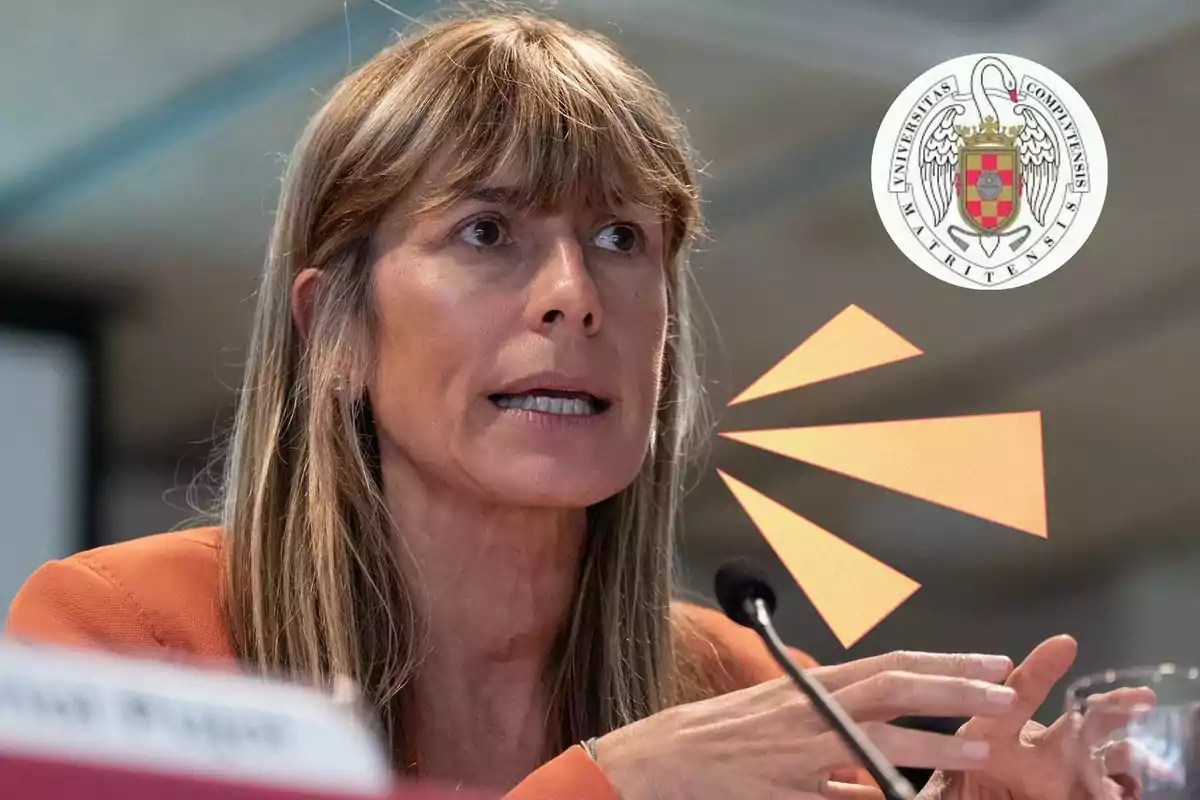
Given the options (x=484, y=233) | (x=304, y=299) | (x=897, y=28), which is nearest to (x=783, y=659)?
(x=484, y=233)

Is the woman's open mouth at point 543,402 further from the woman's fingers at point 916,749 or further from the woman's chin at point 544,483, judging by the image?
the woman's fingers at point 916,749

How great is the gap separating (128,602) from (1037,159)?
0.77m

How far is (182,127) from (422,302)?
0.93ft

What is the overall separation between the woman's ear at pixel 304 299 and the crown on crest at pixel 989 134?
52 cm

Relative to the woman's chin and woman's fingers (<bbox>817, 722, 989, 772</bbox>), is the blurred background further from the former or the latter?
woman's fingers (<bbox>817, 722, 989, 772</bbox>)

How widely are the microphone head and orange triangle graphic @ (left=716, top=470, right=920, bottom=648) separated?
31 cm

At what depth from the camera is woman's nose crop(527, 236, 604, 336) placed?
1.03 m

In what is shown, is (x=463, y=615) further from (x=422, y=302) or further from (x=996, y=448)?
(x=996, y=448)

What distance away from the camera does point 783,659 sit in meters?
0.81

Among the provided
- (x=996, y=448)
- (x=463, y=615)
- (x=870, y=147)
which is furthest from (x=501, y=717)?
(x=870, y=147)

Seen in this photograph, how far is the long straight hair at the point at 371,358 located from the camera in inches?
41.6

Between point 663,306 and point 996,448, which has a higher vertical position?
point 663,306

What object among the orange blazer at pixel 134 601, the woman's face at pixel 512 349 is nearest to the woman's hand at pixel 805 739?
the woman's face at pixel 512 349

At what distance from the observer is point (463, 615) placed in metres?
1.12
